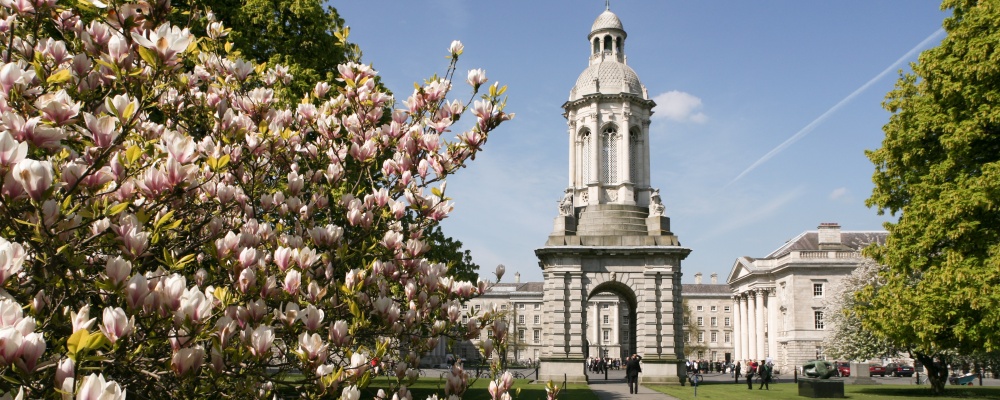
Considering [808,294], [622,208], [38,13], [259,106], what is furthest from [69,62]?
[808,294]

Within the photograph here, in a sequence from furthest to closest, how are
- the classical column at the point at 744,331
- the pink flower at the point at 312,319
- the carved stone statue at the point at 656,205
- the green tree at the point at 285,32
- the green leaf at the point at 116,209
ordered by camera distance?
1. the classical column at the point at 744,331
2. the carved stone statue at the point at 656,205
3. the green tree at the point at 285,32
4. the pink flower at the point at 312,319
5. the green leaf at the point at 116,209

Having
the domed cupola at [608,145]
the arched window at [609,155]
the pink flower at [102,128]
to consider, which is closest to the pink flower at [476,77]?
the pink flower at [102,128]

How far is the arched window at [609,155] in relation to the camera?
121 feet

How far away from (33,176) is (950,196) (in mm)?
22139

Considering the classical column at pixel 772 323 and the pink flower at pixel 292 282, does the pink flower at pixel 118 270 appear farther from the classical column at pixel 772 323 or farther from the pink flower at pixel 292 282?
the classical column at pixel 772 323

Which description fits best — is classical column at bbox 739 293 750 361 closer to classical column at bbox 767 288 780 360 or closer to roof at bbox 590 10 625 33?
classical column at bbox 767 288 780 360

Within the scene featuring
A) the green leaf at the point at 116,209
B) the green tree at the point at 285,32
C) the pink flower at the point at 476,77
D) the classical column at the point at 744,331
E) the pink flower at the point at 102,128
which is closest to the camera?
the green leaf at the point at 116,209

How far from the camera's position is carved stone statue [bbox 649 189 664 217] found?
3525cm

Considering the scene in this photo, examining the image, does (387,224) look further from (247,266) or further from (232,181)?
(247,266)

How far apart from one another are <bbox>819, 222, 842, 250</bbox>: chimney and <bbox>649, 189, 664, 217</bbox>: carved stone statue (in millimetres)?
42153

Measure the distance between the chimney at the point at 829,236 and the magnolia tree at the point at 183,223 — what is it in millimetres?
71308

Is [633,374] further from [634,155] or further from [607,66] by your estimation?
[607,66]

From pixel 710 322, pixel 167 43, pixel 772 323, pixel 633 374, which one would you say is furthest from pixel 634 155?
pixel 710 322

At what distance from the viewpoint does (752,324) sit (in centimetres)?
8006
